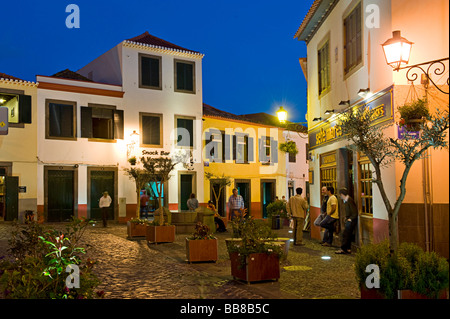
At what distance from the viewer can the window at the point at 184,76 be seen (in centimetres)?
2781

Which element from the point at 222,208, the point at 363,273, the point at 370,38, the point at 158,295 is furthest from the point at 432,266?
the point at 222,208

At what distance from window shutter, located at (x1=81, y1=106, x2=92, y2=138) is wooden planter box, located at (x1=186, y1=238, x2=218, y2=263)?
1510cm

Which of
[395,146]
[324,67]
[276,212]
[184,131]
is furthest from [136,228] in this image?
[184,131]

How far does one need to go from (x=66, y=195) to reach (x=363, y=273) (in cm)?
1991

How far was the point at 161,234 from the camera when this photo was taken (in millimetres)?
14602

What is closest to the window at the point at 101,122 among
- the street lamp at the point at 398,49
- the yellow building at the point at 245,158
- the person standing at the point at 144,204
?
the person standing at the point at 144,204

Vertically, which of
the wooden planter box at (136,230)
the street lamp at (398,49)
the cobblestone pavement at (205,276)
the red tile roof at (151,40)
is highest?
the red tile roof at (151,40)

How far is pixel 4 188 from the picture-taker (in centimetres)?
2242

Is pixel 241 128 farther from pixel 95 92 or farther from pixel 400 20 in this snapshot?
pixel 400 20

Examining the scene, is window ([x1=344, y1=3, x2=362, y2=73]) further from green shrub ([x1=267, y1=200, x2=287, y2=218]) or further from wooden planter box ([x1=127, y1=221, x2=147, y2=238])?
green shrub ([x1=267, y1=200, x2=287, y2=218])

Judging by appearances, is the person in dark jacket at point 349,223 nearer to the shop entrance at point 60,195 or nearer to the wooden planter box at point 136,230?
the wooden planter box at point 136,230

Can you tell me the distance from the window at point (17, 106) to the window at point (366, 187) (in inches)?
634

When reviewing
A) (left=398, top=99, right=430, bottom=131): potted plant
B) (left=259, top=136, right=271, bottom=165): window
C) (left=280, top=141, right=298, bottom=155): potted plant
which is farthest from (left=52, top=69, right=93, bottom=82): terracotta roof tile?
(left=398, top=99, right=430, bottom=131): potted plant

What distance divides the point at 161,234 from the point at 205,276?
17.8 feet
